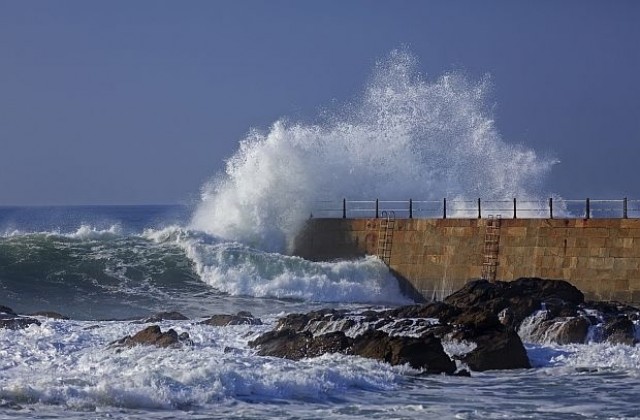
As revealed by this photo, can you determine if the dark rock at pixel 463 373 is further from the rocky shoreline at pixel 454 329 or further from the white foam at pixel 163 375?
the white foam at pixel 163 375

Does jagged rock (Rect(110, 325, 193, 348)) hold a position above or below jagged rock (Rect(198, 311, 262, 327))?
below

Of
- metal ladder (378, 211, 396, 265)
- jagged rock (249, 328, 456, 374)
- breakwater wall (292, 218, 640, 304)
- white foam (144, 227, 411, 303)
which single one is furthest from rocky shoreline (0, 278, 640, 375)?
metal ladder (378, 211, 396, 265)

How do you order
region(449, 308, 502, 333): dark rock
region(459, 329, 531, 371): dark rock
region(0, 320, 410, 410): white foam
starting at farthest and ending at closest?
1. region(449, 308, 502, 333): dark rock
2. region(459, 329, 531, 371): dark rock
3. region(0, 320, 410, 410): white foam

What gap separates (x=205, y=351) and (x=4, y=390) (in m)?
3.74

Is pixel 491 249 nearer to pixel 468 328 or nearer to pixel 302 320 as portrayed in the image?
pixel 302 320

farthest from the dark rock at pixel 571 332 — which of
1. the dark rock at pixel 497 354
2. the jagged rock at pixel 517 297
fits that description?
the dark rock at pixel 497 354

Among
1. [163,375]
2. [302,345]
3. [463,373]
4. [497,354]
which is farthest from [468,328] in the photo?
[163,375]

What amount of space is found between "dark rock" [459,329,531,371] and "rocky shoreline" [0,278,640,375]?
13 mm

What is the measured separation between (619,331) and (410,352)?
392 centimetres

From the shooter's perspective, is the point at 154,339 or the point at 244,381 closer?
the point at 244,381

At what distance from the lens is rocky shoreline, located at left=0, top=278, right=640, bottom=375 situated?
14781mm

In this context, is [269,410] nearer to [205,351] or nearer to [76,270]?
[205,351]

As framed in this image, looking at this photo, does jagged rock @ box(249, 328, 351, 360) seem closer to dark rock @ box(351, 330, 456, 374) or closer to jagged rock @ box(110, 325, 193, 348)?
dark rock @ box(351, 330, 456, 374)

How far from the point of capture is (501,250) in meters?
23.4
